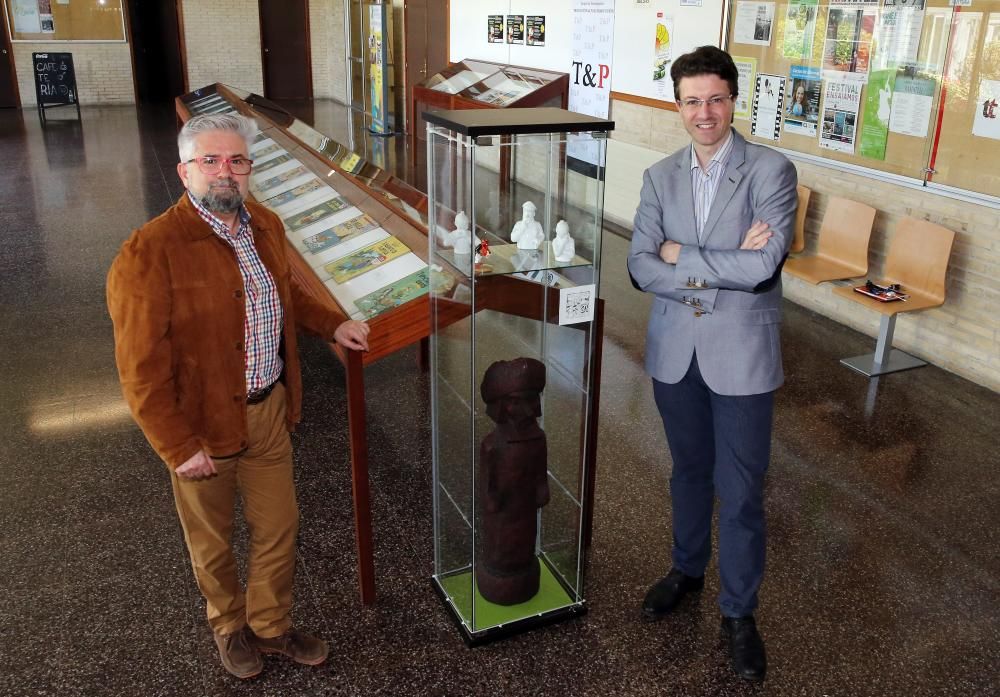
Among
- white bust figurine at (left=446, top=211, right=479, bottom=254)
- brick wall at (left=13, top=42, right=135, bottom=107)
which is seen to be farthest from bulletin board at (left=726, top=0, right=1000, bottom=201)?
brick wall at (left=13, top=42, right=135, bottom=107)

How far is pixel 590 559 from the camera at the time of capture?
3277 millimetres

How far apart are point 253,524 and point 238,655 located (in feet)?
1.43

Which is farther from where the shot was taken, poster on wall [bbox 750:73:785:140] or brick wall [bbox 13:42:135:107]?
brick wall [bbox 13:42:135:107]

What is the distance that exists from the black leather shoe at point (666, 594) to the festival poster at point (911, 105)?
3.47 meters

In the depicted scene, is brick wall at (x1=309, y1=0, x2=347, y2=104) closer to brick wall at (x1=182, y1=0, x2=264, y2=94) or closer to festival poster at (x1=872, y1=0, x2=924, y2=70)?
brick wall at (x1=182, y1=0, x2=264, y2=94)

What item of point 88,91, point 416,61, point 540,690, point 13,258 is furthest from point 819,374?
point 88,91

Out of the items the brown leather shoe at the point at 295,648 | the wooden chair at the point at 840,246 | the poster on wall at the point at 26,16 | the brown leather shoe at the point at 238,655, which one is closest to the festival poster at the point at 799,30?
the wooden chair at the point at 840,246

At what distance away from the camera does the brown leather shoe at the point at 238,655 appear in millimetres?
2623

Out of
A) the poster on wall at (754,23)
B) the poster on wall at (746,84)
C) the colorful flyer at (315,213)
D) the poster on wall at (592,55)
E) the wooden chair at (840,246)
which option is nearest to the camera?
the colorful flyer at (315,213)

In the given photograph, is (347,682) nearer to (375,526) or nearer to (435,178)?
(375,526)

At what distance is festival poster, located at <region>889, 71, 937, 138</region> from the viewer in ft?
16.4

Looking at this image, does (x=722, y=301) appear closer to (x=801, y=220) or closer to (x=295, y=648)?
(x=295, y=648)

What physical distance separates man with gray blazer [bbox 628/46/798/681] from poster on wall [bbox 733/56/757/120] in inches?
166

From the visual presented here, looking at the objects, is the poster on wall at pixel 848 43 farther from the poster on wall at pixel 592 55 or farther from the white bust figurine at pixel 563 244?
the white bust figurine at pixel 563 244
